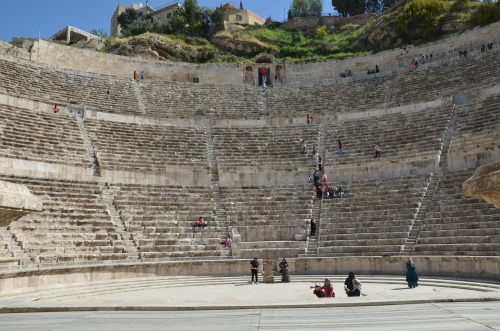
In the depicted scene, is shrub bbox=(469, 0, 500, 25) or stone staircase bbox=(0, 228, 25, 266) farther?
shrub bbox=(469, 0, 500, 25)

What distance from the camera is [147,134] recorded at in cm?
2309

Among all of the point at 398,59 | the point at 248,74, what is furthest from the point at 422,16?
the point at 248,74

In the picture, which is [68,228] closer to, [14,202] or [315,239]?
[315,239]

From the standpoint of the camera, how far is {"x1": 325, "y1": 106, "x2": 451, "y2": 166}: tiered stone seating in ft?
66.1

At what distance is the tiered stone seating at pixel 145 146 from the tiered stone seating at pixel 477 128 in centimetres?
1159

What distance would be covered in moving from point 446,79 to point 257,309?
22.8 m

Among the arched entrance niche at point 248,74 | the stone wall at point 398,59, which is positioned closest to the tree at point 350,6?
the stone wall at point 398,59

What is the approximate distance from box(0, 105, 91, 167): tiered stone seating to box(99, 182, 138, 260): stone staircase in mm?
1780

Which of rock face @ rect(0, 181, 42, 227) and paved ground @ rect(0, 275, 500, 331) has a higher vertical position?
rock face @ rect(0, 181, 42, 227)

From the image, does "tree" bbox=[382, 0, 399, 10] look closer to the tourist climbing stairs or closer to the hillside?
the hillside

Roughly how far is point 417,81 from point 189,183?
1642 cm

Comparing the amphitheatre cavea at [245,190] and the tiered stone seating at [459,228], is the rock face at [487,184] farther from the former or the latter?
the tiered stone seating at [459,228]

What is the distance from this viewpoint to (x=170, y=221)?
1722cm

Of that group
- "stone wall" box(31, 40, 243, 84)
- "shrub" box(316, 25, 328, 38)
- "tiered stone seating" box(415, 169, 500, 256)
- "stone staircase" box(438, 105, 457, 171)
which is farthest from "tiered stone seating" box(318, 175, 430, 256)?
"shrub" box(316, 25, 328, 38)
